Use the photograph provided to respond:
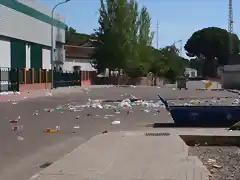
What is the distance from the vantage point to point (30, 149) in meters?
11.1

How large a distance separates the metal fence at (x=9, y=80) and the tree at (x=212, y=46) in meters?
97.2

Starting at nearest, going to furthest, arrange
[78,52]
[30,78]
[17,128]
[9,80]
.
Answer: [17,128]
[9,80]
[30,78]
[78,52]

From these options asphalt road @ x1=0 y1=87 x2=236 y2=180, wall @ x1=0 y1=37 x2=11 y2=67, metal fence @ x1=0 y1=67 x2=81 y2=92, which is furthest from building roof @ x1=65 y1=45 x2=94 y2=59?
asphalt road @ x1=0 y1=87 x2=236 y2=180

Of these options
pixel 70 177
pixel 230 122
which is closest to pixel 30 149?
pixel 70 177

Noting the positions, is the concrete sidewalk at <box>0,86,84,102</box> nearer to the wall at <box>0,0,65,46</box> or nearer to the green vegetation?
the wall at <box>0,0,65,46</box>

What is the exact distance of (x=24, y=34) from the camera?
55094mm

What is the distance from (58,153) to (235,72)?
55.4 m

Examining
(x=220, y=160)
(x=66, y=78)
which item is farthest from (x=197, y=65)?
→ (x=220, y=160)

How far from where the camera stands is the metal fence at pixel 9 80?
3842 cm

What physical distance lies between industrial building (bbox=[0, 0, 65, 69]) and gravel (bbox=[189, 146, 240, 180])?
3899 cm

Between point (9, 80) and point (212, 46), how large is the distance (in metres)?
101

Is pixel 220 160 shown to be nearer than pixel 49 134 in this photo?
Yes

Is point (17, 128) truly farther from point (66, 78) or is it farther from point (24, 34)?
point (66, 78)

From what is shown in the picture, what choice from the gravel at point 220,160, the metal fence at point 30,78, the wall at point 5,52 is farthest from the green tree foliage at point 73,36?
the gravel at point 220,160
